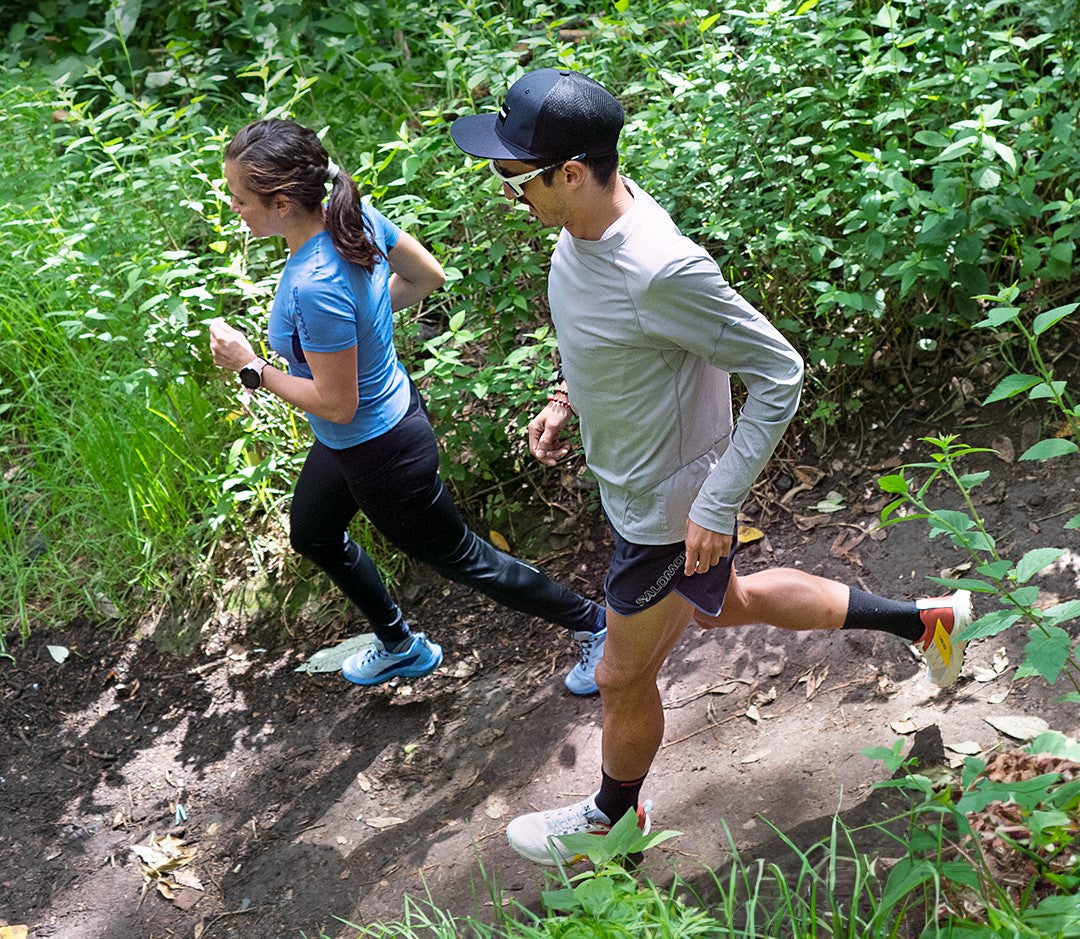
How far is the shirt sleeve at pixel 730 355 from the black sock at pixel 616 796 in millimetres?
843

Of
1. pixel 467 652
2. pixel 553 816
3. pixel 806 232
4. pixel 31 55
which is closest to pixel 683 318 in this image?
pixel 553 816

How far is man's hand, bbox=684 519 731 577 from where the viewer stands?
2.36 m

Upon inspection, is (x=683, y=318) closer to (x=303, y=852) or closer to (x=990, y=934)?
(x=990, y=934)

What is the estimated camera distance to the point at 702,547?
7.75ft

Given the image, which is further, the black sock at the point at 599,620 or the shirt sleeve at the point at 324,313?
the black sock at the point at 599,620

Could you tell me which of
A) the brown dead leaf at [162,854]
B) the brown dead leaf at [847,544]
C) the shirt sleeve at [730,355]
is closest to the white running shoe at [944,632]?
the brown dead leaf at [847,544]

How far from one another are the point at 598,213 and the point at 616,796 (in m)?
1.50

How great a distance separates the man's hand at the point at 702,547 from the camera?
236cm

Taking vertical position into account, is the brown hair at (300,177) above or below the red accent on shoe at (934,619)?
above

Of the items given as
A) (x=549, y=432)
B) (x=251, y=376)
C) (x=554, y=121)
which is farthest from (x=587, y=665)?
(x=554, y=121)

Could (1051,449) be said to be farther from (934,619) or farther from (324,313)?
(324,313)

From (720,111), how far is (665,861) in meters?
Answer: 2.55

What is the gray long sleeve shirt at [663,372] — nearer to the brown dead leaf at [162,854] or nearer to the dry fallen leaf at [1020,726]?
the dry fallen leaf at [1020,726]

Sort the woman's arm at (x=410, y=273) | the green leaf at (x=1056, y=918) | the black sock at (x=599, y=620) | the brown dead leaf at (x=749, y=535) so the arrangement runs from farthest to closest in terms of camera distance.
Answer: the brown dead leaf at (x=749, y=535), the black sock at (x=599, y=620), the woman's arm at (x=410, y=273), the green leaf at (x=1056, y=918)
